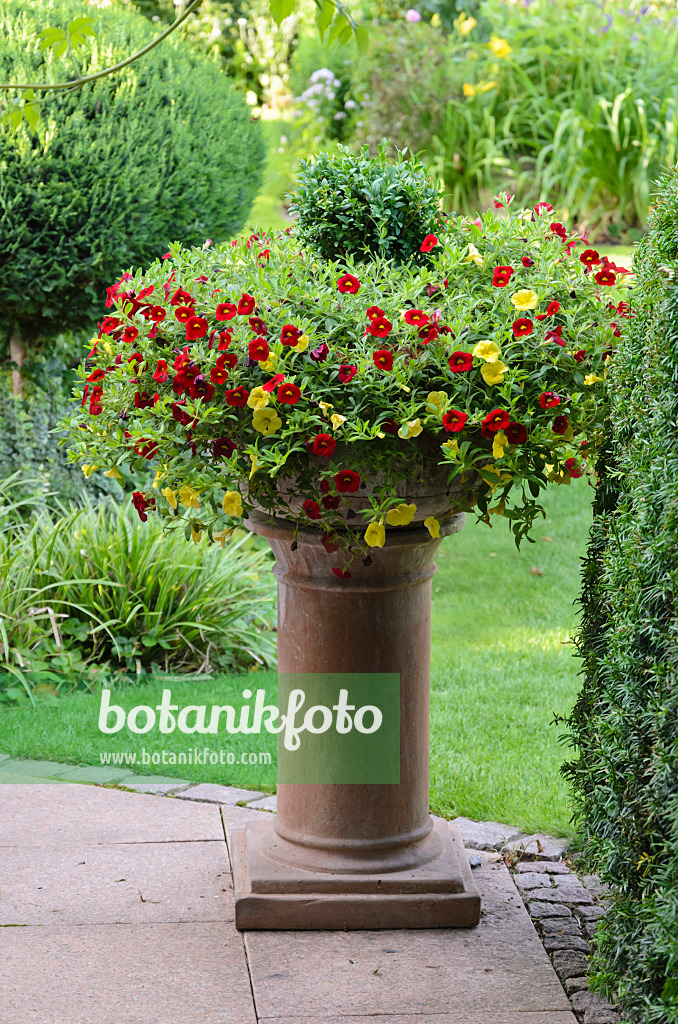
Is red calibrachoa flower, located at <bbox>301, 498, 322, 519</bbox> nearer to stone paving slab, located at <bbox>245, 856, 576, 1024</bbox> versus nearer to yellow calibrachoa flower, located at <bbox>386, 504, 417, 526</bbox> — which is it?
yellow calibrachoa flower, located at <bbox>386, 504, 417, 526</bbox>

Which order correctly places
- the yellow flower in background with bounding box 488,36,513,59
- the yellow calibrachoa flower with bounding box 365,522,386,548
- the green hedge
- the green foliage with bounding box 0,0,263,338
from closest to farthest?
the green hedge
the yellow calibrachoa flower with bounding box 365,522,386,548
the green foliage with bounding box 0,0,263,338
the yellow flower in background with bounding box 488,36,513,59

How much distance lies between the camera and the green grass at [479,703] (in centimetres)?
358

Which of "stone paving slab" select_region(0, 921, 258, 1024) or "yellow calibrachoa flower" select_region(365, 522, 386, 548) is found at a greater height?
"yellow calibrachoa flower" select_region(365, 522, 386, 548)

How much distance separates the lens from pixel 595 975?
2.30 metres

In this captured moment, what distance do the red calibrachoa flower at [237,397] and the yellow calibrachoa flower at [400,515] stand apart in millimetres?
388

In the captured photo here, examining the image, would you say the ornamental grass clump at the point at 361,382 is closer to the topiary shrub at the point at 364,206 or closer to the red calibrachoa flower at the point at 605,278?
the red calibrachoa flower at the point at 605,278

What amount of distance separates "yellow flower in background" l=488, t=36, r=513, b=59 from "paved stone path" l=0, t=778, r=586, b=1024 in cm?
797

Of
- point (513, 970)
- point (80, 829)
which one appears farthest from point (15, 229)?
point (513, 970)

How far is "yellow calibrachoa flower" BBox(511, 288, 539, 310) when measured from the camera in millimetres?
2350

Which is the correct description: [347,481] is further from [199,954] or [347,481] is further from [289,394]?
[199,954]

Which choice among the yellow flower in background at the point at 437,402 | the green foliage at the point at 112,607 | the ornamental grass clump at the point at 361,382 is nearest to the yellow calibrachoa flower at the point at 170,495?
the ornamental grass clump at the point at 361,382

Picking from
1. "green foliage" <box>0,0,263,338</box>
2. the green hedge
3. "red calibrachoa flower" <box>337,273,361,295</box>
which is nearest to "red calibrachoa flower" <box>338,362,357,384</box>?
"red calibrachoa flower" <box>337,273,361,295</box>

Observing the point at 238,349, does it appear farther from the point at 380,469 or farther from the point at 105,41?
the point at 105,41

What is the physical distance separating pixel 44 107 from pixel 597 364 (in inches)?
143
